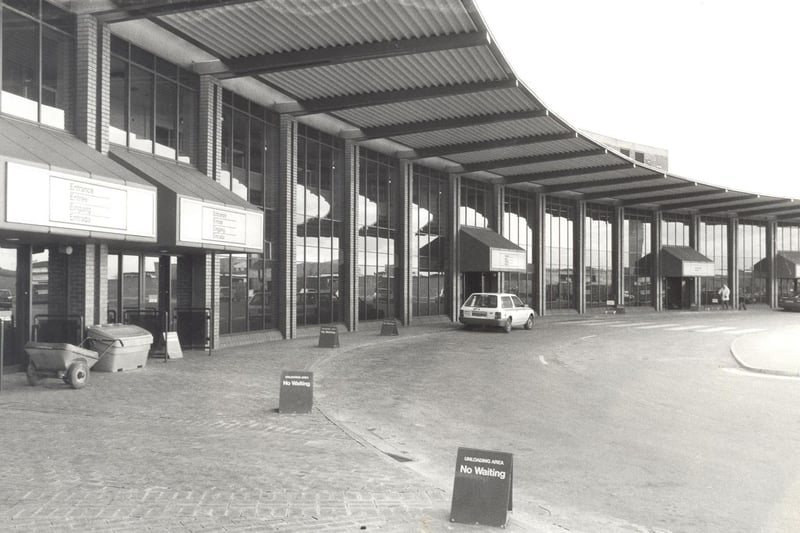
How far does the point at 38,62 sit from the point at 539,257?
104ft

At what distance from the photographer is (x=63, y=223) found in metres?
12.3

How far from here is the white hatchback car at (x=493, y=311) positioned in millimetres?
28105

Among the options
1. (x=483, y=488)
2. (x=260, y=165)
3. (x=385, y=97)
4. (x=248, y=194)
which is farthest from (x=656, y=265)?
(x=483, y=488)

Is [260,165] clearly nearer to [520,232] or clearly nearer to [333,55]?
[333,55]

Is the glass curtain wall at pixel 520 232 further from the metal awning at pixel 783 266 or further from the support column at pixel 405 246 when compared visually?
the metal awning at pixel 783 266

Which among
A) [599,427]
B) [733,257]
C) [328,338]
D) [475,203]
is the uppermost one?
[475,203]

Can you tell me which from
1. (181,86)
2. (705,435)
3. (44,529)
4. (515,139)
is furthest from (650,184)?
(44,529)

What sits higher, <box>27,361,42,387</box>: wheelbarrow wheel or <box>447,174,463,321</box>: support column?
<box>447,174,463,321</box>: support column

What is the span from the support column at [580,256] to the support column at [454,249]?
12.3 m

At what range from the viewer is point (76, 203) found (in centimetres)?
1259

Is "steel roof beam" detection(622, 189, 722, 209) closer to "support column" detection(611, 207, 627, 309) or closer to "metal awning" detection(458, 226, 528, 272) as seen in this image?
"support column" detection(611, 207, 627, 309)

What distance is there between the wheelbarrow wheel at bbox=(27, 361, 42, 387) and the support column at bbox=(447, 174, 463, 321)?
78.5ft

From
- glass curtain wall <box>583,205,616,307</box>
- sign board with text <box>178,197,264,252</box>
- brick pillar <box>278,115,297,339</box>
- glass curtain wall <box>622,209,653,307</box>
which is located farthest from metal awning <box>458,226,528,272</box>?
sign board with text <box>178,197,264,252</box>

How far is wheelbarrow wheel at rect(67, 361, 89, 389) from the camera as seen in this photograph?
1180cm
